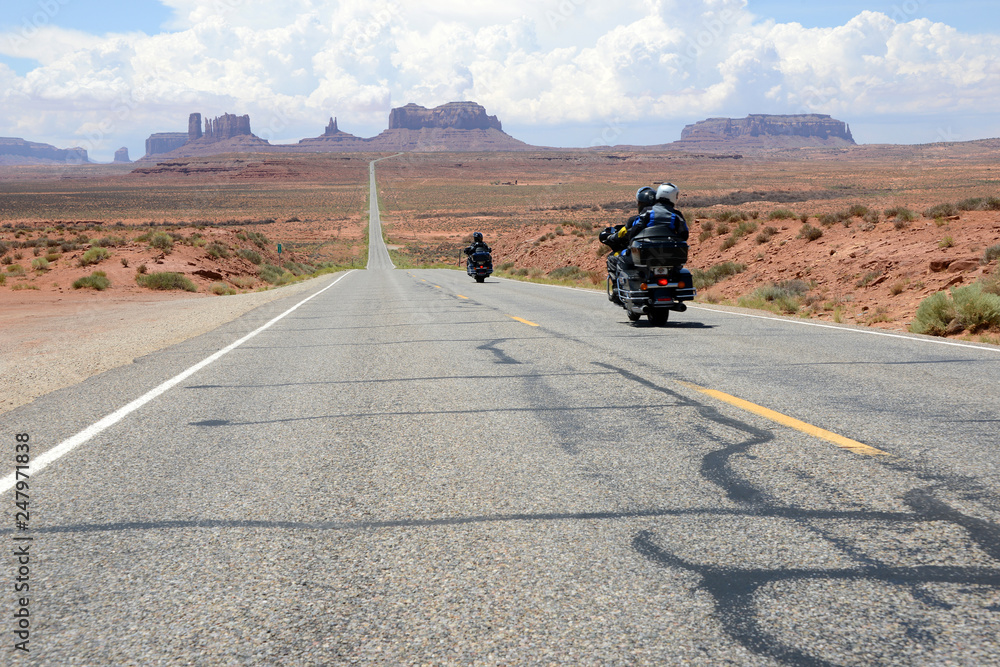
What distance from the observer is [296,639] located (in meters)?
2.64

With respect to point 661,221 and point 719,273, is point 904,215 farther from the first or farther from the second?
point 661,221

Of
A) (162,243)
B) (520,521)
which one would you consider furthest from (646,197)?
(162,243)

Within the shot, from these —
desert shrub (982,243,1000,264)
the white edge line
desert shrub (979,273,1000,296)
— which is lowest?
the white edge line

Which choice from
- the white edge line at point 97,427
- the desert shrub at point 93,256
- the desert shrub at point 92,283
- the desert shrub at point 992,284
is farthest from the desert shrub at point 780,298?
the desert shrub at point 93,256

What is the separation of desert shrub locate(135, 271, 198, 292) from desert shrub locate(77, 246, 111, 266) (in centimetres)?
259

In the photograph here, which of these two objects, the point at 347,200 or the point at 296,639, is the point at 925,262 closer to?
the point at 296,639

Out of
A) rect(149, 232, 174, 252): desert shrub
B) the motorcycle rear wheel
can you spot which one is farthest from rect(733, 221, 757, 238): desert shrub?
rect(149, 232, 174, 252): desert shrub

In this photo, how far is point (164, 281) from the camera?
29.9 m

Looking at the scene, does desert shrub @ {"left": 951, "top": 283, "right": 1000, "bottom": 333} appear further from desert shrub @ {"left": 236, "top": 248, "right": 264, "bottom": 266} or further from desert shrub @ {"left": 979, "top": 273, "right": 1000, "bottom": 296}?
desert shrub @ {"left": 236, "top": 248, "right": 264, "bottom": 266}

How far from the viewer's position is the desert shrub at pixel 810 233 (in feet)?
76.4

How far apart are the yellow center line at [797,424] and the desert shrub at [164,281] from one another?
27.5 m

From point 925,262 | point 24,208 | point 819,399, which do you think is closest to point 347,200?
point 24,208

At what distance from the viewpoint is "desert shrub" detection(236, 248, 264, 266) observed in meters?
42.5

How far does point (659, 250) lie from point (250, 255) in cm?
3582
